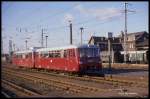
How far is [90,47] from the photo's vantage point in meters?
31.4

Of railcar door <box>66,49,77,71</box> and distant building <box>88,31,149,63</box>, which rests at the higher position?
distant building <box>88,31,149,63</box>

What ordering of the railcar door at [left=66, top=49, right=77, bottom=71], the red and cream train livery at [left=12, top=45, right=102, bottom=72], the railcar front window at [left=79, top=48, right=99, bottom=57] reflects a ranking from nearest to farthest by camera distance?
the red and cream train livery at [left=12, top=45, right=102, bottom=72], the railcar front window at [left=79, top=48, right=99, bottom=57], the railcar door at [left=66, top=49, right=77, bottom=71]

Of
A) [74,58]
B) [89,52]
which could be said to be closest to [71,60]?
[74,58]

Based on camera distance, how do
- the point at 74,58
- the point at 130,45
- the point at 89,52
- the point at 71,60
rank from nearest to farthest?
1. the point at 74,58
2. the point at 89,52
3. the point at 71,60
4. the point at 130,45

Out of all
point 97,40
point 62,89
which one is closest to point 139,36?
point 97,40

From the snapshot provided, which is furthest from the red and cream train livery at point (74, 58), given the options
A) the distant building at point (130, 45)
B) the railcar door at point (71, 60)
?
the distant building at point (130, 45)

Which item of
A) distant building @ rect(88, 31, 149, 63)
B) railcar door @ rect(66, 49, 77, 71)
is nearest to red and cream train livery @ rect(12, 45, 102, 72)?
railcar door @ rect(66, 49, 77, 71)

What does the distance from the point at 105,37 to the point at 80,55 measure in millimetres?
81127

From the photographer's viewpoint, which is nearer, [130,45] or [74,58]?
[74,58]

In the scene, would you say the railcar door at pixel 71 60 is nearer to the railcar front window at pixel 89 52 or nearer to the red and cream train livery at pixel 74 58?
the red and cream train livery at pixel 74 58

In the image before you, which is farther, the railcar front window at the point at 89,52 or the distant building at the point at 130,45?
the distant building at the point at 130,45

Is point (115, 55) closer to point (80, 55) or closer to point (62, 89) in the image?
point (80, 55)

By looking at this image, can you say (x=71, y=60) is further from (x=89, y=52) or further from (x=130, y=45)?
(x=130, y=45)

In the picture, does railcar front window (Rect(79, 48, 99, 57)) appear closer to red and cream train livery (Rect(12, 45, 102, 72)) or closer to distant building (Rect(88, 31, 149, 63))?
red and cream train livery (Rect(12, 45, 102, 72))
